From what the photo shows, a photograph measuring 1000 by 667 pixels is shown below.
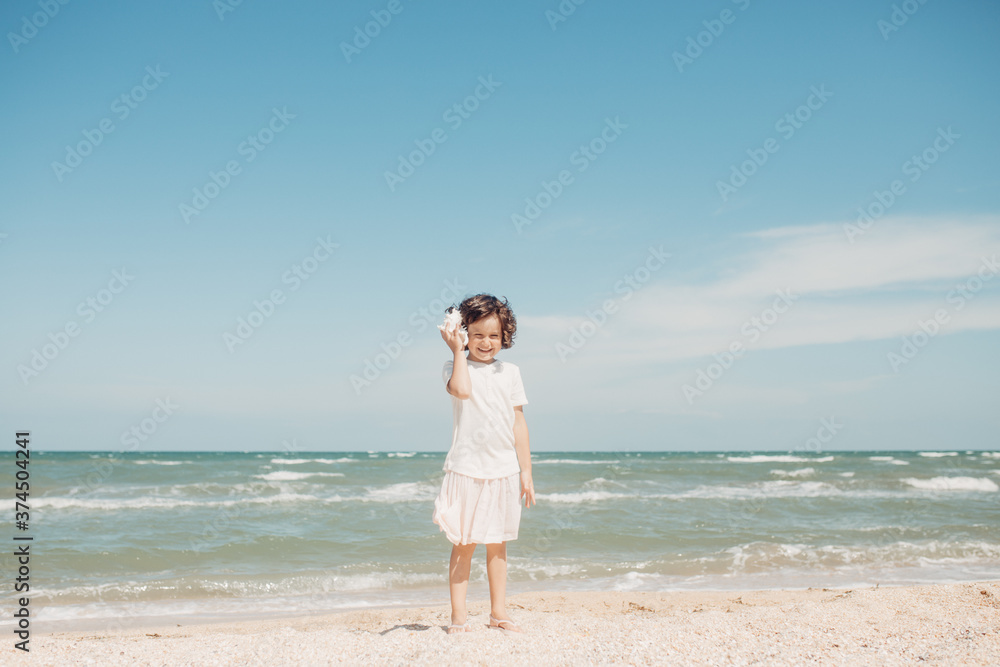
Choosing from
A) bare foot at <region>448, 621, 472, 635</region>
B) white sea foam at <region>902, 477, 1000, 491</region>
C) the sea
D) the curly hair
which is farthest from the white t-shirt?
white sea foam at <region>902, 477, 1000, 491</region>

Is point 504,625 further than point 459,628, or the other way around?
point 504,625

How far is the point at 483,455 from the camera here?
404cm

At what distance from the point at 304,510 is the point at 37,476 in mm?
16219

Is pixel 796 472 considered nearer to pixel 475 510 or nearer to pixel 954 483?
pixel 954 483

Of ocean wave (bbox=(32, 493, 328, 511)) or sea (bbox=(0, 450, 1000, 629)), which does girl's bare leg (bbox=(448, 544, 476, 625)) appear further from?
ocean wave (bbox=(32, 493, 328, 511))

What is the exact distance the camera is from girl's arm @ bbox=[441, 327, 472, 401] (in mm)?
3945

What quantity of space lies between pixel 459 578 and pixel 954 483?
25481 millimetres

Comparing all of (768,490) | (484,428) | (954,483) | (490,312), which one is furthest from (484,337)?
(954,483)

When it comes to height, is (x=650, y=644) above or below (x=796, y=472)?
above

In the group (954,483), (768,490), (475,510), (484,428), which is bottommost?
(954,483)

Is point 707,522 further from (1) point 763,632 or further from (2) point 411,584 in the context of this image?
(1) point 763,632

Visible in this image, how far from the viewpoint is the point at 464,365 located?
3.96m

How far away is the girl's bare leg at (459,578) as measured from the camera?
4.05 m

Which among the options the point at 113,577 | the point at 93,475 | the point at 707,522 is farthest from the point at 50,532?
the point at 93,475
